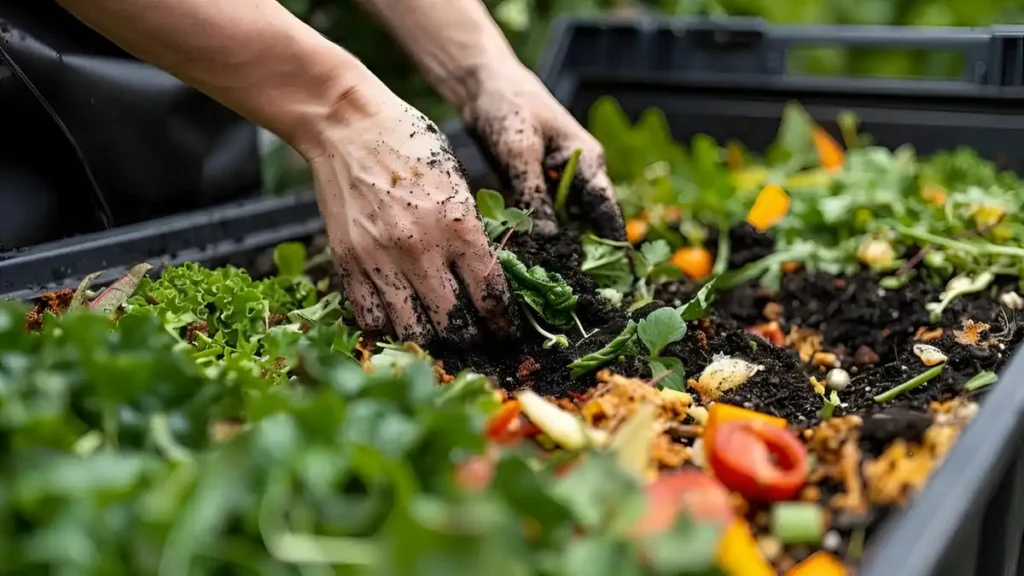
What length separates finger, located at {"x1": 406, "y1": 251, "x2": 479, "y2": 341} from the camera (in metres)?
1.23

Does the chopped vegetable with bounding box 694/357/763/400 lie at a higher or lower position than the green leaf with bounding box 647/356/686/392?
lower

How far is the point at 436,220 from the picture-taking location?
3.97ft

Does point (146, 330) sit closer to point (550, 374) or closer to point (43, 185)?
point (550, 374)

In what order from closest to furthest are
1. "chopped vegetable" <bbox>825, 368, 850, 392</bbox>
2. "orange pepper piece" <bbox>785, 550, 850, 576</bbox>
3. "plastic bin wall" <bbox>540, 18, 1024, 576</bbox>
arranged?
"orange pepper piece" <bbox>785, 550, 850, 576</bbox> < "chopped vegetable" <bbox>825, 368, 850, 392</bbox> < "plastic bin wall" <bbox>540, 18, 1024, 576</bbox>

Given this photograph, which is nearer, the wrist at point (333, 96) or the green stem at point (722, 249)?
the wrist at point (333, 96)

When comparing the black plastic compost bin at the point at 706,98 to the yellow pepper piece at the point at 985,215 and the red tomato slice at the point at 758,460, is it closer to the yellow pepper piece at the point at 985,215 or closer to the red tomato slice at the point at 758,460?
the red tomato slice at the point at 758,460

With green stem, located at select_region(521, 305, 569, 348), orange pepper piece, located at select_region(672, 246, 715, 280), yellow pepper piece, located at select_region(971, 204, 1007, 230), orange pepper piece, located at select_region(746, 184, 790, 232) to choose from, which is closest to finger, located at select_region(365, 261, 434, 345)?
green stem, located at select_region(521, 305, 569, 348)

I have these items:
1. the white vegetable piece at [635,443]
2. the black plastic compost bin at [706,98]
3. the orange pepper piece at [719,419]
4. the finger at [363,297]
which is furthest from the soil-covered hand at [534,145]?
the white vegetable piece at [635,443]

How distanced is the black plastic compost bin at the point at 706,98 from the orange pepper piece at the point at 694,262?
1.52 ft

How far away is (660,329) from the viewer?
4.04 ft

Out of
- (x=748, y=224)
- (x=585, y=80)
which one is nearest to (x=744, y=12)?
(x=585, y=80)

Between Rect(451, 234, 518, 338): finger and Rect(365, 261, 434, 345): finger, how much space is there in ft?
0.21

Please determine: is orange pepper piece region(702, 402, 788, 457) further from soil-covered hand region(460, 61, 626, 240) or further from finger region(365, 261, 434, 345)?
soil-covered hand region(460, 61, 626, 240)

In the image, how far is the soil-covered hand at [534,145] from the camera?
154 centimetres
